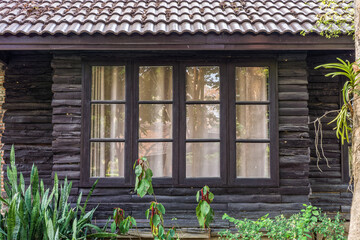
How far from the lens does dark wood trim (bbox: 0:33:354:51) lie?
3893mm

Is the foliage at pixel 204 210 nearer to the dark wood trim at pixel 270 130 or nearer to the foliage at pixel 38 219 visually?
the dark wood trim at pixel 270 130

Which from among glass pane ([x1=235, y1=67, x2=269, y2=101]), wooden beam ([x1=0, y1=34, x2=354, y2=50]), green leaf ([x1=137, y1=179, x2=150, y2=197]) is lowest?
green leaf ([x1=137, y1=179, x2=150, y2=197])

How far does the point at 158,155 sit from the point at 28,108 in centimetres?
216

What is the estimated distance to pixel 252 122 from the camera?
4305 mm

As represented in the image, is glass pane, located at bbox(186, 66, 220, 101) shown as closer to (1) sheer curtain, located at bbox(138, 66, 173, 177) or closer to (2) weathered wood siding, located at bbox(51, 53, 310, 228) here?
(1) sheer curtain, located at bbox(138, 66, 173, 177)

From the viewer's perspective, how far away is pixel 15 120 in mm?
4840

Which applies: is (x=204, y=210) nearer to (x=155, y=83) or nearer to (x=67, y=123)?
(x=155, y=83)

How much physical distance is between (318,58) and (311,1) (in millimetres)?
859

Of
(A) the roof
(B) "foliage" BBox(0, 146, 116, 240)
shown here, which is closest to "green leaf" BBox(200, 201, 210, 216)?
(B) "foliage" BBox(0, 146, 116, 240)

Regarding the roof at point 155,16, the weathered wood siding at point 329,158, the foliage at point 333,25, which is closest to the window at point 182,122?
the roof at point 155,16

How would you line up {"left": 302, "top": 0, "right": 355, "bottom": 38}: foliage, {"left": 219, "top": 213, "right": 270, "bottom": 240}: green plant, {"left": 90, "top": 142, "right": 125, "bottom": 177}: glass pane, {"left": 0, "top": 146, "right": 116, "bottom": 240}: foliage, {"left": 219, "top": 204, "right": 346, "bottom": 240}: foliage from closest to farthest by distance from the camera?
{"left": 0, "top": 146, "right": 116, "bottom": 240}: foliage → {"left": 219, "top": 204, "right": 346, "bottom": 240}: foliage → {"left": 219, "top": 213, "right": 270, "bottom": 240}: green plant → {"left": 302, "top": 0, "right": 355, "bottom": 38}: foliage → {"left": 90, "top": 142, "right": 125, "bottom": 177}: glass pane

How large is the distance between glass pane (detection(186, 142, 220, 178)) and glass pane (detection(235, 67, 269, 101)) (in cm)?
76

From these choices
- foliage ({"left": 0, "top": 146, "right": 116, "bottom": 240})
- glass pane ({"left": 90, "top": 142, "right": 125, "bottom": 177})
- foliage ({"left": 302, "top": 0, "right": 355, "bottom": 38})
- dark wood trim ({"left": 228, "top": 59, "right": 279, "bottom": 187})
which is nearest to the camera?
foliage ({"left": 0, "top": 146, "right": 116, "bottom": 240})

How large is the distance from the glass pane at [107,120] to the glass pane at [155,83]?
1.21 feet
